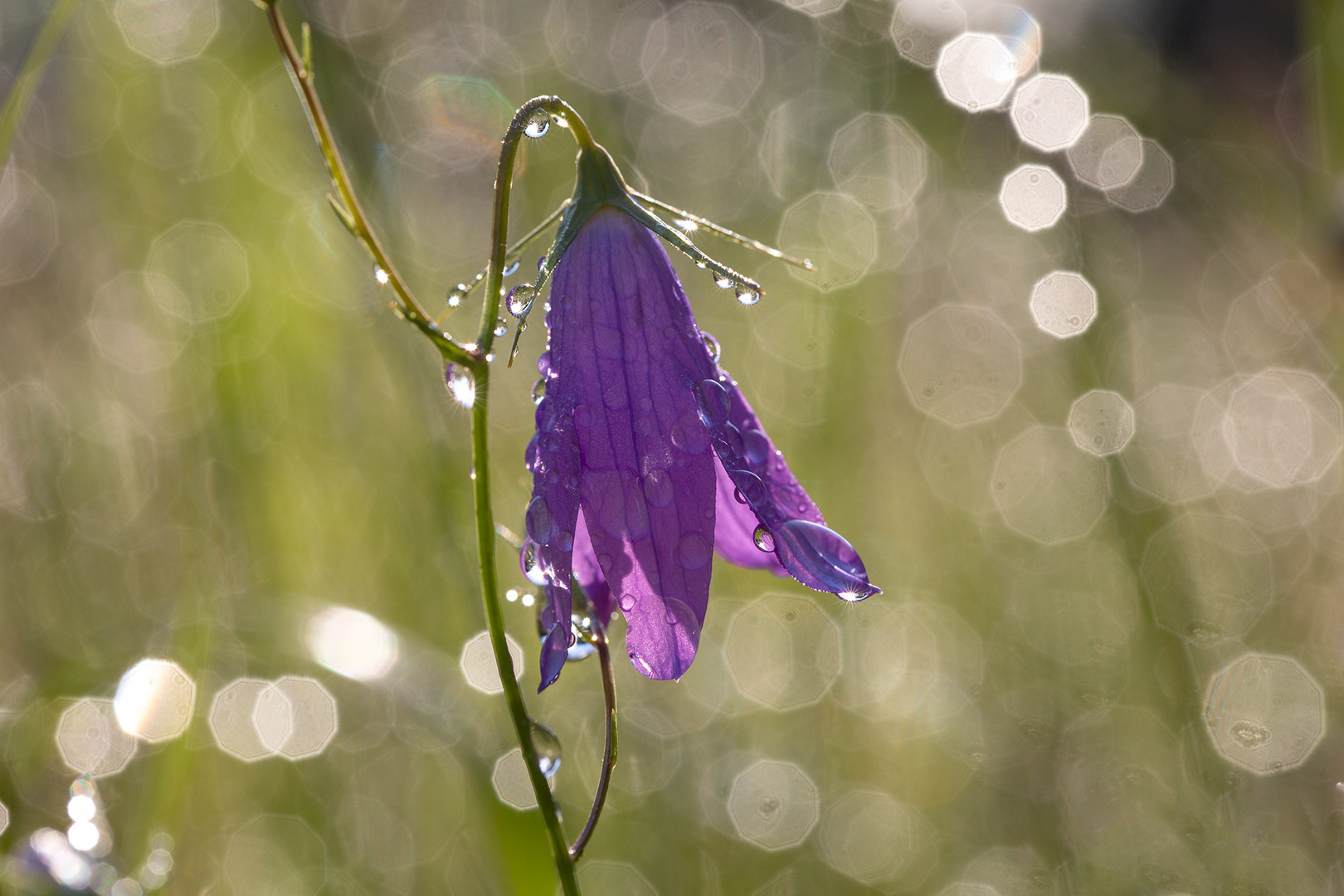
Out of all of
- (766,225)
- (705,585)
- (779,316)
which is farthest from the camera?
(766,225)

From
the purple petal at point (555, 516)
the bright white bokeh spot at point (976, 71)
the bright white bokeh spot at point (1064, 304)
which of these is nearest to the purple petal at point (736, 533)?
the purple petal at point (555, 516)

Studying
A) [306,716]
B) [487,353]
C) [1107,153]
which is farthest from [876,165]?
[487,353]

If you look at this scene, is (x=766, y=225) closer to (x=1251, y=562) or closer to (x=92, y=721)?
(x=1251, y=562)

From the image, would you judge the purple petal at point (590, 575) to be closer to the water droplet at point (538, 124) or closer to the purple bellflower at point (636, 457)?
the purple bellflower at point (636, 457)

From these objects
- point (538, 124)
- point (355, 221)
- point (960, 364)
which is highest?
point (538, 124)

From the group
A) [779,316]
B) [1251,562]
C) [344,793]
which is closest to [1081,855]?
[1251,562]

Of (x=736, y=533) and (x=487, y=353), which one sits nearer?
(x=487, y=353)

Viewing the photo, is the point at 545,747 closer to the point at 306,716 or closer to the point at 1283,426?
the point at 306,716
